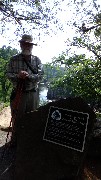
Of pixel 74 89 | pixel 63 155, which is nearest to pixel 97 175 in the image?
pixel 63 155

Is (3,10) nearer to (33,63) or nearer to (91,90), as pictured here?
(91,90)

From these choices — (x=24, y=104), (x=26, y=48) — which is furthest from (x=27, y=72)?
(x=24, y=104)


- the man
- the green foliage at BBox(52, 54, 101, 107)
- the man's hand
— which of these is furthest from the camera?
the green foliage at BBox(52, 54, 101, 107)

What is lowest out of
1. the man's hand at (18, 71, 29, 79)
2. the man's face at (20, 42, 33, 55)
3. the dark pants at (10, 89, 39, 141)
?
the dark pants at (10, 89, 39, 141)

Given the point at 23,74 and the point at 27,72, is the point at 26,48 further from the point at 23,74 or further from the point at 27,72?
the point at 23,74

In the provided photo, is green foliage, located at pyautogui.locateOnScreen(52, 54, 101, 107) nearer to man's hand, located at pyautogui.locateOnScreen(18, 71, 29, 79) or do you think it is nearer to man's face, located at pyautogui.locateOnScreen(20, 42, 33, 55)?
man's face, located at pyautogui.locateOnScreen(20, 42, 33, 55)

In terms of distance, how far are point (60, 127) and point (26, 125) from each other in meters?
0.60

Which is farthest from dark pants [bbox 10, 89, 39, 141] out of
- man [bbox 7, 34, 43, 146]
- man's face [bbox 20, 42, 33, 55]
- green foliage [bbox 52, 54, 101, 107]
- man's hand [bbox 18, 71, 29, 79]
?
green foliage [bbox 52, 54, 101, 107]

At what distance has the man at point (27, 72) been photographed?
5.80m

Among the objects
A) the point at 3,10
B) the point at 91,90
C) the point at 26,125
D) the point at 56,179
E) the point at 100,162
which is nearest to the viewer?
the point at 56,179

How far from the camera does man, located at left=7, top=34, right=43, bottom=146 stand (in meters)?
5.80

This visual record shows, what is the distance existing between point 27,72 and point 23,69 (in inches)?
10.5

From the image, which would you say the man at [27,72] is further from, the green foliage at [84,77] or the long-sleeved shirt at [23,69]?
the green foliage at [84,77]

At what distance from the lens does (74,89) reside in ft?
34.7
